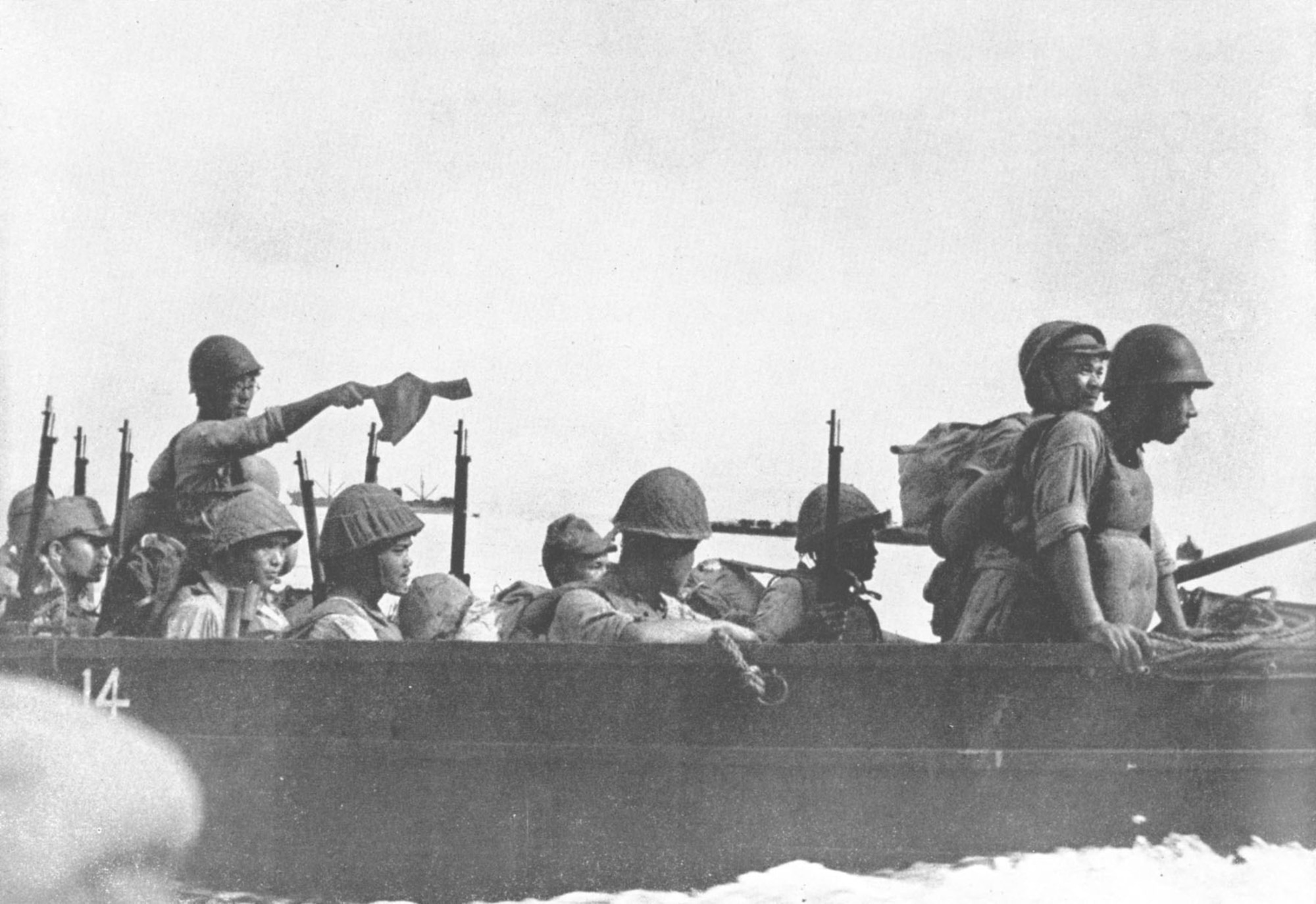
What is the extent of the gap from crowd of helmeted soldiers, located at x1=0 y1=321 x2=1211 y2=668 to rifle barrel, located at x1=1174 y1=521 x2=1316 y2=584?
0.57 metres

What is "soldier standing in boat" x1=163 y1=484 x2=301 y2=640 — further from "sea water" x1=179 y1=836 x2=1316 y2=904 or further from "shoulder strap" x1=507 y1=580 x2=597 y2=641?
"sea water" x1=179 y1=836 x2=1316 y2=904

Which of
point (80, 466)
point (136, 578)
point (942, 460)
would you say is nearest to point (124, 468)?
point (80, 466)

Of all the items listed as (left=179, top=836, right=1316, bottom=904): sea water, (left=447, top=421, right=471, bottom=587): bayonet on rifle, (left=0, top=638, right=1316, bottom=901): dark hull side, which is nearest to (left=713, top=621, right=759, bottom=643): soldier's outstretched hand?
(left=0, top=638, right=1316, bottom=901): dark hull side

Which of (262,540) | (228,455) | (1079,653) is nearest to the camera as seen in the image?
(1079,653)

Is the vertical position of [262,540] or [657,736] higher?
[262,540]

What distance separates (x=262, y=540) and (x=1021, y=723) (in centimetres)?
309

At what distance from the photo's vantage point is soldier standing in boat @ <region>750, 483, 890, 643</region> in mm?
7668

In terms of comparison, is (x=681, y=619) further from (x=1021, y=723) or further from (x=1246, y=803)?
(x=1246, y=803)

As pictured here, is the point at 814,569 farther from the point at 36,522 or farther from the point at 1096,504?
the point at 36,522

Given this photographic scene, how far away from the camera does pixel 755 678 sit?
5.42 meters

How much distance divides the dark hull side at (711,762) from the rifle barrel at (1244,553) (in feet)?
3.84

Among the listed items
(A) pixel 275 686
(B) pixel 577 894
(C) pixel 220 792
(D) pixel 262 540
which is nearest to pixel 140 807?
(C) pixel 220 792

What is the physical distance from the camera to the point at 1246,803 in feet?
18.5

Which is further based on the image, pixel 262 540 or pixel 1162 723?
pixel 262 540
